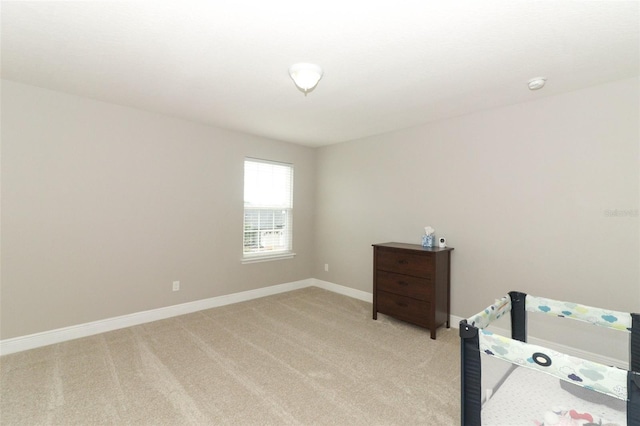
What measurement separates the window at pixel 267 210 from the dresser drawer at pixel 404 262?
1738 mm

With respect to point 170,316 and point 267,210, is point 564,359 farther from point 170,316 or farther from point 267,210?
point 267,210

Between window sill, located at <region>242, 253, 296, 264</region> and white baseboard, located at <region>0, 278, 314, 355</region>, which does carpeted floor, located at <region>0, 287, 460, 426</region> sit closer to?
white baseboard, located at <region>0, 278, 314, 355</region>

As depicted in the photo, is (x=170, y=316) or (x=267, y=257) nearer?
(x=170, y=316)

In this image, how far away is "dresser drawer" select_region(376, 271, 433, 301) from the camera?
3.10m

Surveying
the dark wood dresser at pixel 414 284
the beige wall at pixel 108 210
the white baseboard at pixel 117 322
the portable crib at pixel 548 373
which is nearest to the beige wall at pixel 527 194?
the dark wood dresser at pixel 414 284

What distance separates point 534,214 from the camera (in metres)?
2.81

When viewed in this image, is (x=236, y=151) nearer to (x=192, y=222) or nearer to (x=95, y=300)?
(x=192, y=222)

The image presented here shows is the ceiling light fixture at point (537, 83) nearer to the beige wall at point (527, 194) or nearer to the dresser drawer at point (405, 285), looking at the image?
the beige wall at point (527, 194)

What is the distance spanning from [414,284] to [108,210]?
10.8ft

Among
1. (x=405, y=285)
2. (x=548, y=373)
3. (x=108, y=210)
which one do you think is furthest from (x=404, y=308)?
(x=108, y=210)

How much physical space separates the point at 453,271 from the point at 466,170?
1.13m

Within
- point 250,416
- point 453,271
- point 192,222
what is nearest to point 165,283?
point 192,222

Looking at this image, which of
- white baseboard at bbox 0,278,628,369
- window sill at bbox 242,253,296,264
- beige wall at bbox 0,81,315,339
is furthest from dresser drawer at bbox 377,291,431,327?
beige wall at bbox 0,81,315,339

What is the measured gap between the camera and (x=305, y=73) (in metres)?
A: 2.23
